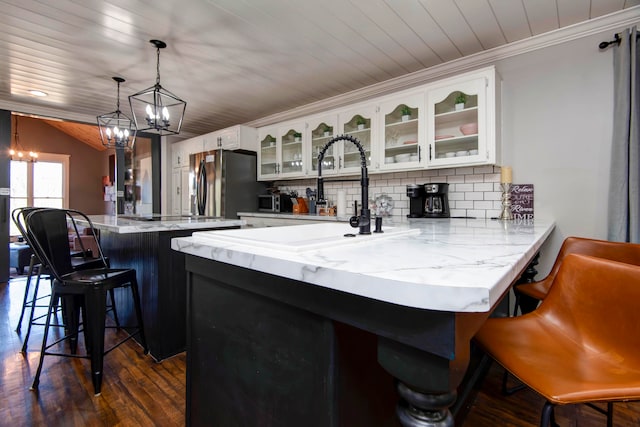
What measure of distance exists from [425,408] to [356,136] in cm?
304

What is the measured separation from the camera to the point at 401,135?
3.09 metres

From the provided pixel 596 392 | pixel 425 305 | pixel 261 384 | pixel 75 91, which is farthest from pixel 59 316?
pixel 596 392

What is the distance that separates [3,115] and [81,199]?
484 centimetres

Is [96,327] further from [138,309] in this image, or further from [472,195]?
[472,195]

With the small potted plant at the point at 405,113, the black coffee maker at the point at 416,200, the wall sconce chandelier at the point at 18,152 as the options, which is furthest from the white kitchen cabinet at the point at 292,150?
the wall sconce chandelier at the point at 18,152

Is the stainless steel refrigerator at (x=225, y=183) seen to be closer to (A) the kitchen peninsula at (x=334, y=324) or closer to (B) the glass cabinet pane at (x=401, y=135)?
(B) the glass cabinet pane at (x=401, y=135)

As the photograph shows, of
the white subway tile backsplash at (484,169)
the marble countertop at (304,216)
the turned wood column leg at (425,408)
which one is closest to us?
the turned wood column leg at (425,408)

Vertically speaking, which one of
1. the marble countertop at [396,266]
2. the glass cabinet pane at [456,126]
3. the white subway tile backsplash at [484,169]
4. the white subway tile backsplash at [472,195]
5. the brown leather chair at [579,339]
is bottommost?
the brown leather chair at [579,339]

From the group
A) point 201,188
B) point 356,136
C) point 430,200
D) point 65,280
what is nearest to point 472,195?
point 430,200

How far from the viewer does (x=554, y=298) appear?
117 centimetres

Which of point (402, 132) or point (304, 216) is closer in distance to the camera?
point (402, 132)

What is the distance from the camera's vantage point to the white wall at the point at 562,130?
2289 millimetres

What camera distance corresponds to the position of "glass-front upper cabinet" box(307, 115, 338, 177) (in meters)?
3.54

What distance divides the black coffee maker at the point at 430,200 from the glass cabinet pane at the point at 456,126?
0.93ft
